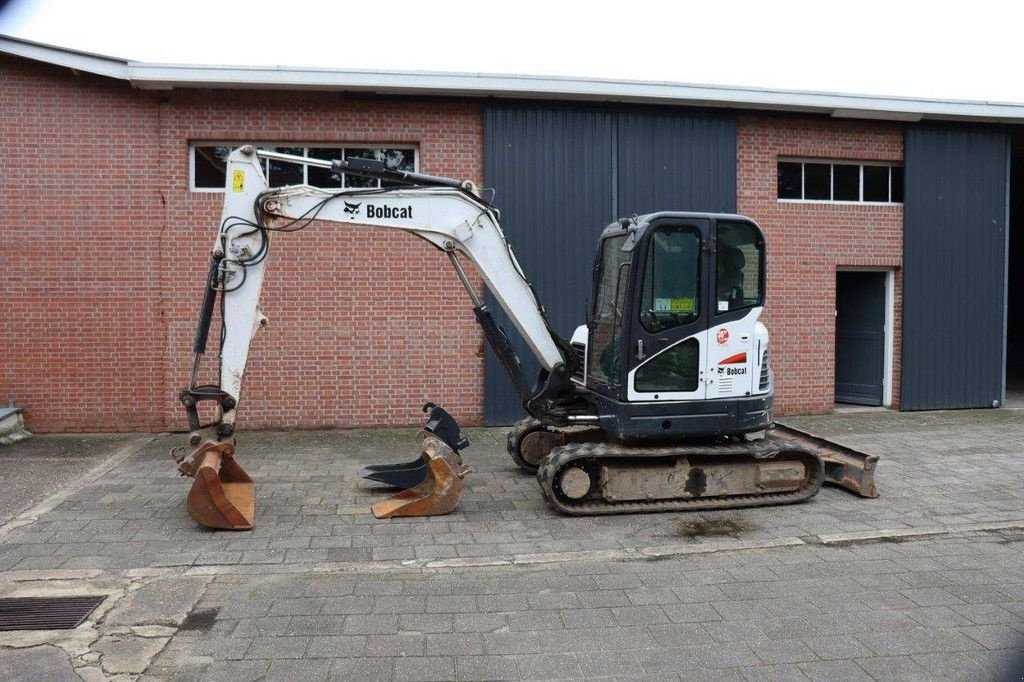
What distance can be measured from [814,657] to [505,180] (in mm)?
8221

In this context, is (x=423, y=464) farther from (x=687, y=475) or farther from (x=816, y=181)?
(x=816, y=181)

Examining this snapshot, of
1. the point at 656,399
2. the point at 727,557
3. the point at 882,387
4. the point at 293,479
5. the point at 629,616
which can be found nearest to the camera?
the point at 629,616

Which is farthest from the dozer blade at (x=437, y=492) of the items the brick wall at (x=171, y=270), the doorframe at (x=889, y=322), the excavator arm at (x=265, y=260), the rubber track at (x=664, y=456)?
the doorframe at (x=889, y=322)

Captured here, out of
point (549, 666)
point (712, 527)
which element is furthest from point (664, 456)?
point (549, 666)

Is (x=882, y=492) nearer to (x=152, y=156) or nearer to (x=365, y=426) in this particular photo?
(x=365, y=426)

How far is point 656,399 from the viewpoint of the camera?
688cm

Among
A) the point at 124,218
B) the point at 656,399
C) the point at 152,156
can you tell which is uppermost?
the point at 152,156

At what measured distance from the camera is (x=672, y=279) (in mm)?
6887

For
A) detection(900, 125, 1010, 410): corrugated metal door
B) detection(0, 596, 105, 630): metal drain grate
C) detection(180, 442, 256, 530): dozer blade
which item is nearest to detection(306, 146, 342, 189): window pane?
detection(180, 442, 256, 530): dozer blade

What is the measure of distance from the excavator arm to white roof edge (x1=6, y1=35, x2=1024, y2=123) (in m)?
3.82

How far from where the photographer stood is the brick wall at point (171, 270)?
414 inches

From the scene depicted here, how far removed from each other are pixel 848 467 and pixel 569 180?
5726mm

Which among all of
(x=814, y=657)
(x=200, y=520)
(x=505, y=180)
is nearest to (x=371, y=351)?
(x=505, y=180)

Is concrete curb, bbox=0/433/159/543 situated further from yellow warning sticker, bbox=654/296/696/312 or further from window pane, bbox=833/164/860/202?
window pane, bbox=833/164/860/202
